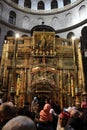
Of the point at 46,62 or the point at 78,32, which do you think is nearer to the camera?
the point at 46,62

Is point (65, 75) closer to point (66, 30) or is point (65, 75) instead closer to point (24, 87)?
point (24, 87)

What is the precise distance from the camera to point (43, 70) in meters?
16.8

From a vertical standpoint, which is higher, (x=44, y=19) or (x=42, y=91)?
(x=44, y=19)

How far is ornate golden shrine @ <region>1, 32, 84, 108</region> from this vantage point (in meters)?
15.9

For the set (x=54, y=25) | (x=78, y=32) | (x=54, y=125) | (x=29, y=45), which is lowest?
(x=54, y=125)

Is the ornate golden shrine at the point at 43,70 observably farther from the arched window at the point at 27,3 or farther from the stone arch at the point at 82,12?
the arched window at the point at 27,3

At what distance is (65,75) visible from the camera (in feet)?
55.0

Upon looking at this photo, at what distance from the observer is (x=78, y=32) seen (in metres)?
27.0

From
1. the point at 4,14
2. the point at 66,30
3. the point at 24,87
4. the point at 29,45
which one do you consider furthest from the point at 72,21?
the point at 24,87

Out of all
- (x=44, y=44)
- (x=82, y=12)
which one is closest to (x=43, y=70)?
(x=44, y=44)

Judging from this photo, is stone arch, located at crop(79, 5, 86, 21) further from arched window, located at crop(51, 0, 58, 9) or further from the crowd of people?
the crowd of people

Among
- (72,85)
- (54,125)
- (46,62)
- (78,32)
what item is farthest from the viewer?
(78,32)

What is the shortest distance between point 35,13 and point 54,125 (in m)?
27.4

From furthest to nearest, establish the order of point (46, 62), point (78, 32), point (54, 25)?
point (54, 25), point (78, 32), point (46, 62)
